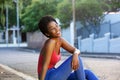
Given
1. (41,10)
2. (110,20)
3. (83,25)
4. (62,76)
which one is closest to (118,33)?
(110,20)

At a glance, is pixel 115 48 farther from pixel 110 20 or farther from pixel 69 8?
pixel 69 8

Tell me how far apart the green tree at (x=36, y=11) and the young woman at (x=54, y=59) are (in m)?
39.3

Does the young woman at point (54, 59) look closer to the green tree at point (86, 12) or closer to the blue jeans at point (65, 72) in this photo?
the blue jeans at point (65, 72)

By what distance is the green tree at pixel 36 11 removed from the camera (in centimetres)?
4409

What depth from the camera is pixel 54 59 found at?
4270 mm

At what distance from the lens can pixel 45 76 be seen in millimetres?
4156

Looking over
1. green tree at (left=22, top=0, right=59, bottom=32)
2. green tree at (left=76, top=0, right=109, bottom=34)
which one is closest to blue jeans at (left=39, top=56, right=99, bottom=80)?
green tree at (left=76, top=0, right=109, bottom=34)

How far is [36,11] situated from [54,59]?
41.6 metres

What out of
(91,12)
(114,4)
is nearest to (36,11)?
(114,4)

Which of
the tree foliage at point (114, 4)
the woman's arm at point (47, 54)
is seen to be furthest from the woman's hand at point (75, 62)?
the tree foliage at point (114, 4)

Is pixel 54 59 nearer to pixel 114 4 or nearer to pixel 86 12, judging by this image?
pixel 86 12

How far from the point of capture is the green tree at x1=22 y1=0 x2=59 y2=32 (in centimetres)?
4409

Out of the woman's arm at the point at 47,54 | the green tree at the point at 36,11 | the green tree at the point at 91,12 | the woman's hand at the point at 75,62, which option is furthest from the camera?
the green tree at the point at 36,11

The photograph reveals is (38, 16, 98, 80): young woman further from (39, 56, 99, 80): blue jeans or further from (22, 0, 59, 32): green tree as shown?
(22, 0, 59, 32): green tree
